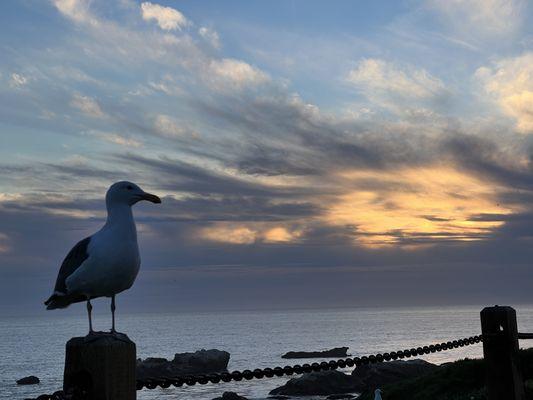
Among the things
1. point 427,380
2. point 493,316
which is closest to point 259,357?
point 427,380

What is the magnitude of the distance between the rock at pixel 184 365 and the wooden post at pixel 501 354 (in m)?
79.4

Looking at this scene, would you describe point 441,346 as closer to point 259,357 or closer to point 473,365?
point 473,365

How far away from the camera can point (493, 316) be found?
310 inches

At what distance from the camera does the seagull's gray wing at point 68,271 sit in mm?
5445

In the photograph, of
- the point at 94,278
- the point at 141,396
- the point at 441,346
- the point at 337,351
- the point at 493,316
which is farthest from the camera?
the point at 337,351

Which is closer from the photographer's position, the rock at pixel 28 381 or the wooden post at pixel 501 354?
the wooden post at pixel 501 354

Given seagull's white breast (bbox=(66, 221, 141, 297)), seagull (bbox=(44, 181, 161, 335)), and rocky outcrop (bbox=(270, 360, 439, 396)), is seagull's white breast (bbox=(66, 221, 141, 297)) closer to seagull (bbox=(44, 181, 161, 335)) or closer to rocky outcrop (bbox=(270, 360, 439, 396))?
seagull (bbox=(44, 181, 161, 335))

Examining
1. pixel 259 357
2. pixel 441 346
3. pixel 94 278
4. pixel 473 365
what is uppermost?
pixel 94 278

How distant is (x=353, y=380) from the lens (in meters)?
68.3

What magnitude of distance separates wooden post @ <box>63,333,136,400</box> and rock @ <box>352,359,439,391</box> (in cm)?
6267

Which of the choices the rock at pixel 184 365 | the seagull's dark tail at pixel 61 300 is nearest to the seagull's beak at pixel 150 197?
the seagull's dark tail at pixel 61 300

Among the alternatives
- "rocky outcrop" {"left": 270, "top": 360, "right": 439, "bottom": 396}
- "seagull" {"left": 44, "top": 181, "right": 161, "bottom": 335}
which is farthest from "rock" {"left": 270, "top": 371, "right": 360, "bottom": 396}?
"seagull" {"left": 44, "top": 181, "right": 161, "bottom": 335}

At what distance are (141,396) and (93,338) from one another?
80.9 m

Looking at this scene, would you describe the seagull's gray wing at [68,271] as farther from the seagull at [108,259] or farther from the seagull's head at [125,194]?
the seagull's head at [125,194]
